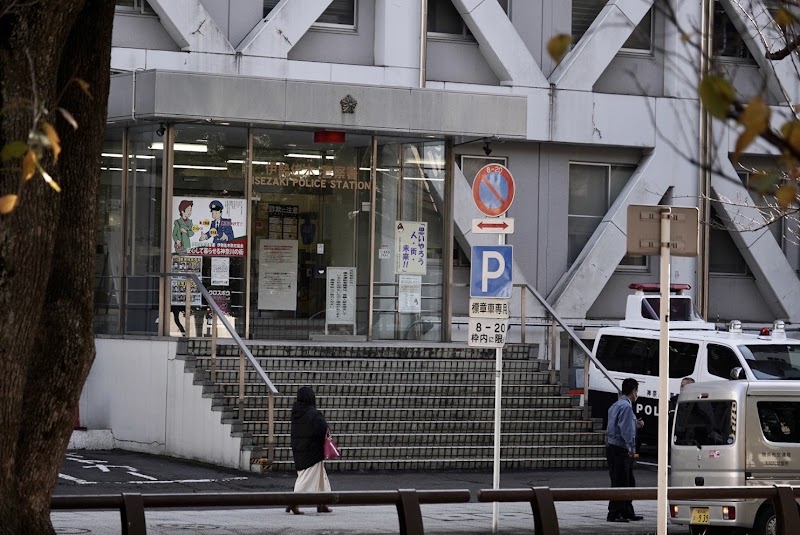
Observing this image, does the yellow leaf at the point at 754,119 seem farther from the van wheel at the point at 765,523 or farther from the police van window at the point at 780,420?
the police van window at the point at 780,420

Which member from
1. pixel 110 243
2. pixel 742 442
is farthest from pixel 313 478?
pixel 110 243

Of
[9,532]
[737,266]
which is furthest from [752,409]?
[737,266]

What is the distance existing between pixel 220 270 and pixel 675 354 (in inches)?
303

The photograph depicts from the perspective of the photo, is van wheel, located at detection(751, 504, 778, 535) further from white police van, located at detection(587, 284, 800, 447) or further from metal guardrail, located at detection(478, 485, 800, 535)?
white police van, located at detection(587, 284, 800, 447)

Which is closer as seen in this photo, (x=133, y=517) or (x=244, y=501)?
(x=133, y=517)

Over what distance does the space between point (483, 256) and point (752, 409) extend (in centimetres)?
325

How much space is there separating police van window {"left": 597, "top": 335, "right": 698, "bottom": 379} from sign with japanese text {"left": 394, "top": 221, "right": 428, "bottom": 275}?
3691 mm

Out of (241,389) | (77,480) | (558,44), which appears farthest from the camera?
(241,389)

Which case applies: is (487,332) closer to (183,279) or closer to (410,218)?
(183,279)

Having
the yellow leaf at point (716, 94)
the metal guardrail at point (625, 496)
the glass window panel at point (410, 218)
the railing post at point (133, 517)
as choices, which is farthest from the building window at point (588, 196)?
the yellow leaf at point (716, 94)

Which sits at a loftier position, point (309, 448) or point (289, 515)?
point (309, 448)

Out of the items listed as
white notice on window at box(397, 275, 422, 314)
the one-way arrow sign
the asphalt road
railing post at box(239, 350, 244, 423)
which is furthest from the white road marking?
white notice on window at box(397, 275, 422, 314)

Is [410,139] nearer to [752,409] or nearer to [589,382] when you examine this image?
[589,382]

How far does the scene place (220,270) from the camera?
22.9m
